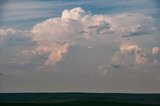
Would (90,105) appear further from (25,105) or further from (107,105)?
(25,105)

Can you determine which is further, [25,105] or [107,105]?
[107,105]

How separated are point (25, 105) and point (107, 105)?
18.9 metres

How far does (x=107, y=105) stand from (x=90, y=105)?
5.15 metres

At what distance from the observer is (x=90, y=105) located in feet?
292

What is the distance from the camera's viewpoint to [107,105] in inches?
3634

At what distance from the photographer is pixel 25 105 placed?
84.6 metres

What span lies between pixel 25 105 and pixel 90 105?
1406cm

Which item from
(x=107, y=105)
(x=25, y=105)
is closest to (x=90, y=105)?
(x=107, y=105)
